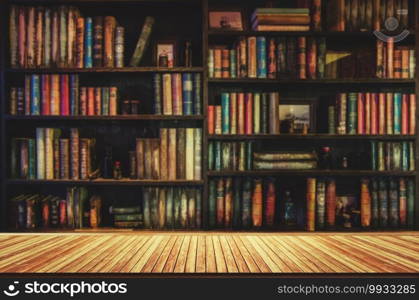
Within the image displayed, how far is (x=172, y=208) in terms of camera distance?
100 inches

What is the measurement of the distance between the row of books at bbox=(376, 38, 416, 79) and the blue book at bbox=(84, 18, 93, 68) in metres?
1.93

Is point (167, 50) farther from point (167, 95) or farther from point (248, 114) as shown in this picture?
point (248, 114)

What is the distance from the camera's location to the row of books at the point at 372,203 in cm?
253

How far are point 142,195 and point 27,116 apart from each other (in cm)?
95

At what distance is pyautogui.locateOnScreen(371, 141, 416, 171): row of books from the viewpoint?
255cm

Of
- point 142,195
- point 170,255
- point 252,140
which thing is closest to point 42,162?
point 142,195

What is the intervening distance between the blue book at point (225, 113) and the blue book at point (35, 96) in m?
1.24

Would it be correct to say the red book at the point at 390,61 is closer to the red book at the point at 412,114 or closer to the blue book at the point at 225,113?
the red book at the point at 412,114

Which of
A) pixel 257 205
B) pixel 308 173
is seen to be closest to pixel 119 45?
pixel 257 205

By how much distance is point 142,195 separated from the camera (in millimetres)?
2785

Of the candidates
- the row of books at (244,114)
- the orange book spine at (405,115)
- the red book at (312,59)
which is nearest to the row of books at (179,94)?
the row of books at (244,114)

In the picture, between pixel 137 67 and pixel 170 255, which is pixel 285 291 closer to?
pixel 170 255

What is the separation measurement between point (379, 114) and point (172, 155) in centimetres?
143

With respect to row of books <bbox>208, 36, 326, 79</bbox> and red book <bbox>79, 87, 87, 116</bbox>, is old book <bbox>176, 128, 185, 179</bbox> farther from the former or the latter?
red book <bbox>79, 87, 87, 116</bbox>
